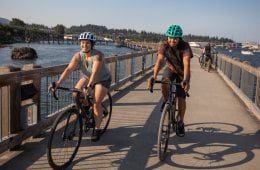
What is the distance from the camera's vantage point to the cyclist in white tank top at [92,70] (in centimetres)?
601

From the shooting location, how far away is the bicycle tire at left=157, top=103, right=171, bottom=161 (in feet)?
18.7

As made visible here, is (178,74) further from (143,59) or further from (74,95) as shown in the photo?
(143,59)

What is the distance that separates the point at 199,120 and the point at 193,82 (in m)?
7.97

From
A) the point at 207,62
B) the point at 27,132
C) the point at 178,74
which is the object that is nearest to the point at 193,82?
the point at 207,62

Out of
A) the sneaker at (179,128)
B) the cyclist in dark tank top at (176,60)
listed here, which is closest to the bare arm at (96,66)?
the cyclist in dark tank top at (176,60)

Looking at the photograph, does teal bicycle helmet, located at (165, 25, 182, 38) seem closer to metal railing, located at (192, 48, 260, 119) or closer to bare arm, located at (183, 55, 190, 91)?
bare arm, located at (183, 55, 190, 91)

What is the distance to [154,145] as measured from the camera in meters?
6.65

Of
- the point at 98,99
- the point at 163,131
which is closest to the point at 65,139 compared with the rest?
the point at 98,99

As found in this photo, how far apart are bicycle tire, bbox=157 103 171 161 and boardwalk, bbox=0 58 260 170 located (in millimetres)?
144

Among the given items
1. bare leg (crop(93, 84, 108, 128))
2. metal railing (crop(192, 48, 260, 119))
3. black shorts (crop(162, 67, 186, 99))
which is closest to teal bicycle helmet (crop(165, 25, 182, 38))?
black shorts (crop(162, 67, 186, 99))

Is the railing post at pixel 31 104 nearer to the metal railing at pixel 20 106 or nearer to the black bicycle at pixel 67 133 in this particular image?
the metal railing at pixel 20 106

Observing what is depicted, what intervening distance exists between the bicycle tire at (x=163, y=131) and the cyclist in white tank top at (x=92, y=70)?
1.04 meters

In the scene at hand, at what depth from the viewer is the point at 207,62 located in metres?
24.2

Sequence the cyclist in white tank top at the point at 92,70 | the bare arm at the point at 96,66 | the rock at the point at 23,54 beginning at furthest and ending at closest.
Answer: the rock at the point at 23,54 < the cyclist in white tank top at the point at 92,70 < the bare arm at the point at 96,66
